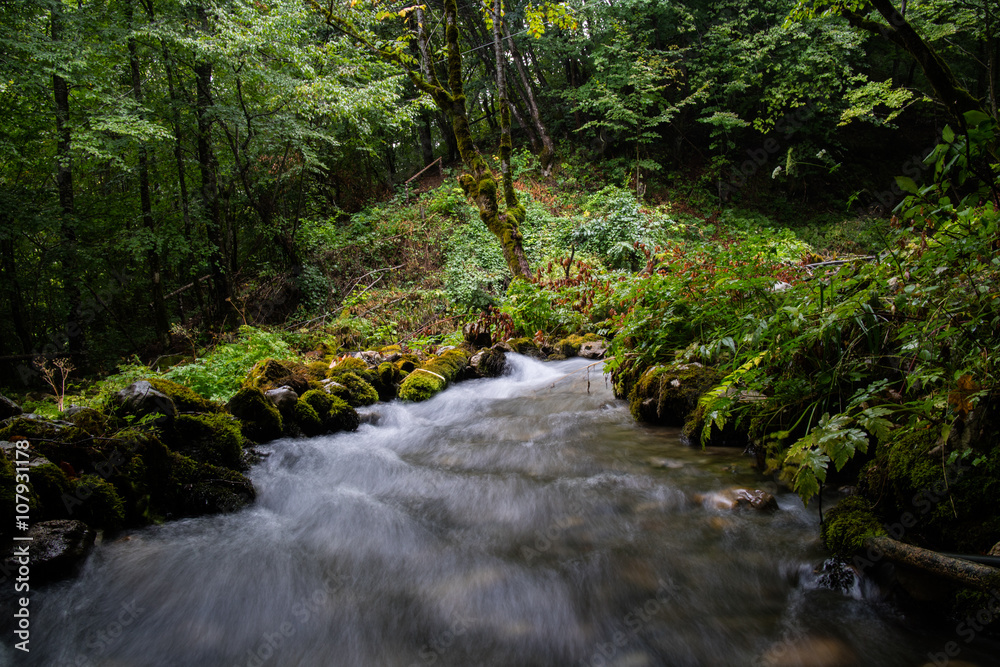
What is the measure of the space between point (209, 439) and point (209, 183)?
8.98 m

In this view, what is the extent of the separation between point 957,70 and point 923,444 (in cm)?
2235

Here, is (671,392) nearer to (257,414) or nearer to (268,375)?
(257,414)

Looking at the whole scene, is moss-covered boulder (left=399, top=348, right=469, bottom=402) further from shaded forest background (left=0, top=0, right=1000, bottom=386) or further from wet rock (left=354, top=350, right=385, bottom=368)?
shaded forest background (left=0, top=0, right=1000, bottom=386)

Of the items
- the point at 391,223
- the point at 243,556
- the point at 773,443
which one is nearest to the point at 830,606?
the point at 773,443

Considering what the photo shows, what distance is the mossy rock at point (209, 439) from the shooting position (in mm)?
3348

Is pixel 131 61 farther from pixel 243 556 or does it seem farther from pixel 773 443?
pixel 773 443

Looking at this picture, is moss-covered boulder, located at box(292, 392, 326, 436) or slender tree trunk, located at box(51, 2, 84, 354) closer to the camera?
moss-covered boulder, located at box(292, 392, 326, 436)

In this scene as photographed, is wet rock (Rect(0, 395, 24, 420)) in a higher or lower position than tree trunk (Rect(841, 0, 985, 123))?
lower

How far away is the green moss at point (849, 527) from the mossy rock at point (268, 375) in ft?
15.4

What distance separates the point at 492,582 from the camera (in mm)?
2312

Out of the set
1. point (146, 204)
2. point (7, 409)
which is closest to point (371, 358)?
point (7, 409)

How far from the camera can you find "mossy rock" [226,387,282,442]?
Result: 13.8 feet

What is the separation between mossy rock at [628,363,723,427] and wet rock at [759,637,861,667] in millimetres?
2054

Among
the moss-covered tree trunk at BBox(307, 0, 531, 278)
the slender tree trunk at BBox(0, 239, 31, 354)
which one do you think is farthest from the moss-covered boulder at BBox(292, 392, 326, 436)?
the slender tree trunk at BBox(0, 239, 31, 354)
